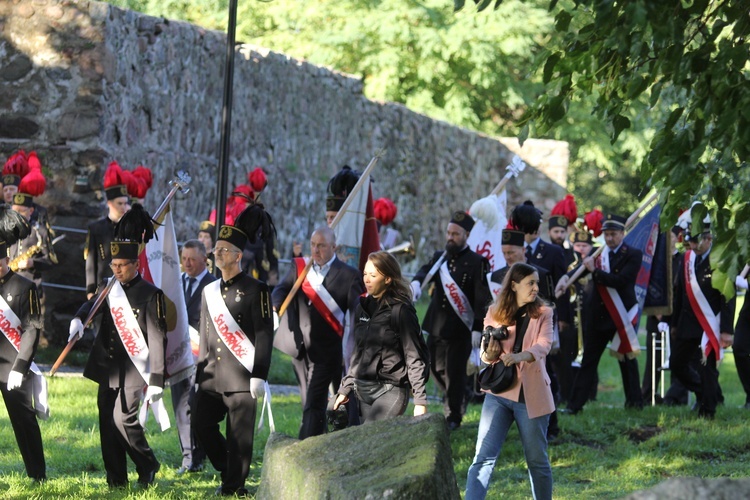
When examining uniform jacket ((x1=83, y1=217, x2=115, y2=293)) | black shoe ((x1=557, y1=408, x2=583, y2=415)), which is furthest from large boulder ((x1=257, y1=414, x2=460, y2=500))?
black shoe ((x1=557, y1=408, x2=583, y2=415))

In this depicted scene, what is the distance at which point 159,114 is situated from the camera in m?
15.9

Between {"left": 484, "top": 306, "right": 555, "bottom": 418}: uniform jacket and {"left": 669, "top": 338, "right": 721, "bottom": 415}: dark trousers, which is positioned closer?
{"left": 484, "top": 306, "right": 555, "bottom": 418}: uniform jacket

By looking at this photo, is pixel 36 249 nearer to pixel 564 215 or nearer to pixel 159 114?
pixel 159 114

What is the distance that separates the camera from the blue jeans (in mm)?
7969

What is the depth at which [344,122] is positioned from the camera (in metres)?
22.0

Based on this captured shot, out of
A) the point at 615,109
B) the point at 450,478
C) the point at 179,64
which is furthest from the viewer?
the point at 179,64

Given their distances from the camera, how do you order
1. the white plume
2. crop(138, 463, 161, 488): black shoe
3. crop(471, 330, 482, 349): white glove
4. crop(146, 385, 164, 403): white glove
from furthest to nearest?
1. the white plume
2. crop(471, 330, 482, 349): white glove
3. crop(138, 463, 161, 488): black shoe
4. crop(146, 385, 164, 403): white glove

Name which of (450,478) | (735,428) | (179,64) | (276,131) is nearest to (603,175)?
(276,131)

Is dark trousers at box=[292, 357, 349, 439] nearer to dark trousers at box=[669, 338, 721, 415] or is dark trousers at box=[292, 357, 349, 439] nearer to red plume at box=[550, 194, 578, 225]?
dark trousers at box=[669, 338, 721, 415]

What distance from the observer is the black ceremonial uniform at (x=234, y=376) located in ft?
29.6

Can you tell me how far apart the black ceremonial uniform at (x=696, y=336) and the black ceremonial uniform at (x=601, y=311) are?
0.51 m

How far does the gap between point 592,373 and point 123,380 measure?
546cm

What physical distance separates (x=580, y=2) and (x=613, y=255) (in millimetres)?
8054

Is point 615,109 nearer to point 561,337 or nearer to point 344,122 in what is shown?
point 561,337
